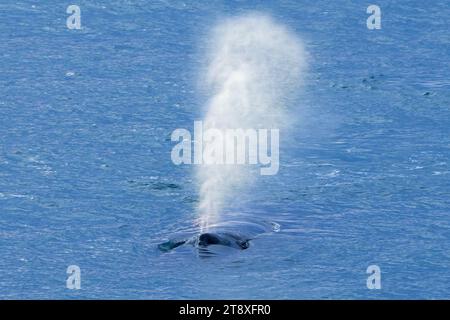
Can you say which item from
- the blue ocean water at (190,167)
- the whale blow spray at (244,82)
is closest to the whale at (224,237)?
the blue ocean water at (190,167)

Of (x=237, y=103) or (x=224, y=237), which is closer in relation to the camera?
(x=224, y=237)

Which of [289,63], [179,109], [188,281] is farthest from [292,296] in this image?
[289,63]

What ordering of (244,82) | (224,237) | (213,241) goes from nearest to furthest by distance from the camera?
(213,241) → (224,237) → (244,82)

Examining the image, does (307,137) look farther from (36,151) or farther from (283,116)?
(36,151)

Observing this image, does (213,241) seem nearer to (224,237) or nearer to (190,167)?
(224,237)

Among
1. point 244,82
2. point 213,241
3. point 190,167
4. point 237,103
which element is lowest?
point 213,241

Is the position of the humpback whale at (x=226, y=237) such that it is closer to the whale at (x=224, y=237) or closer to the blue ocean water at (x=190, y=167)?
the whale at (x=224, y=237)

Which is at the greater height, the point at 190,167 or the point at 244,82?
the point at 244,82

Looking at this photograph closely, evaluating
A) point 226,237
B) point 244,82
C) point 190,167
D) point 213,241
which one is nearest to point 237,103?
point 244,82
